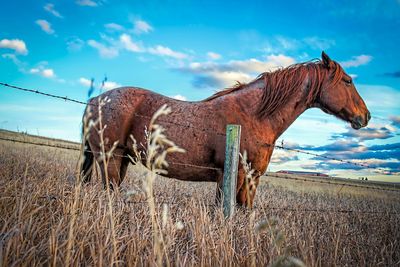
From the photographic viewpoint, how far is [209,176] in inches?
183

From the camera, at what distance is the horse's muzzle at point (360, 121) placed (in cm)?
514

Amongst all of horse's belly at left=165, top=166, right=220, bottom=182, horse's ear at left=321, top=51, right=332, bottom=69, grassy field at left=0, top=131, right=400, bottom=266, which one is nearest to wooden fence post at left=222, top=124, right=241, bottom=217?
grassy field at left=0, top=131, right=400, bottom=266

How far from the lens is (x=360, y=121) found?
16.9 ft

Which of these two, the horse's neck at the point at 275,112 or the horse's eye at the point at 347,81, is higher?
the horse's eye at the point at 347,81

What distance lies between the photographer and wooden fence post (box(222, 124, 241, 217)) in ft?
12.0

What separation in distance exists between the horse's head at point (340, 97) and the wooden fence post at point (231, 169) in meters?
2.07

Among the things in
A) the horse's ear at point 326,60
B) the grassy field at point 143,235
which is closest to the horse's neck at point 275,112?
the horse's ear at point 326,60

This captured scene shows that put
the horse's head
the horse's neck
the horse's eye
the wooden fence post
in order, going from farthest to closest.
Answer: the horse's eye → the horse's head → the horse's neck → the wooden fence post

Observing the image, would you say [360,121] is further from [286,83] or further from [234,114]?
[234,114]

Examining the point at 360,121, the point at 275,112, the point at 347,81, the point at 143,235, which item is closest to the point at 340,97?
the point at 347,81

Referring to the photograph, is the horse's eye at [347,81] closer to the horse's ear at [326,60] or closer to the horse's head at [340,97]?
the horse's head at [340,97]

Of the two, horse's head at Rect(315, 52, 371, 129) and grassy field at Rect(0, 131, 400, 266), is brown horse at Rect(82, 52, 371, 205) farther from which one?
grassy field at Rect(0, 131, 400, 266)

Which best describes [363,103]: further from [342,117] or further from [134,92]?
[134,92]

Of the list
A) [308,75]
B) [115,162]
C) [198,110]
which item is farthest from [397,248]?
[115,162]
